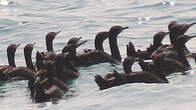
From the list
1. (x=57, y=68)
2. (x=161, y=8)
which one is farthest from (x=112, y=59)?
(x=161, y=8)

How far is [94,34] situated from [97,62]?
633 centimetres

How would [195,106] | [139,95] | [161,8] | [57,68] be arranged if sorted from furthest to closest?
[161,8]
[57,68]
[139,95]
[195,106]

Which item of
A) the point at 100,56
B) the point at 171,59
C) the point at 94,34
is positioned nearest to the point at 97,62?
the point at 100,56

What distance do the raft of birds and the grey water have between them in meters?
0.26

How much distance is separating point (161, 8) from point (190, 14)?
2.87 metres

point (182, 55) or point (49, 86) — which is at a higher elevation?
point (182, 55)

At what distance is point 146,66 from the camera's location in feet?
53.8

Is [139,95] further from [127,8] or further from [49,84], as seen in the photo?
[127,8]

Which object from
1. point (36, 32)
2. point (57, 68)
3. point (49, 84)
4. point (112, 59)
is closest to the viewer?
point (49, 84)

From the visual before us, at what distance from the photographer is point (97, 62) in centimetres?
1916

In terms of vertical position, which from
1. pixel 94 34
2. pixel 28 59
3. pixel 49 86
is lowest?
pixel 94 34

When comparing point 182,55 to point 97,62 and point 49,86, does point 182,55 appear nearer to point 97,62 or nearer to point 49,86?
point 97,62

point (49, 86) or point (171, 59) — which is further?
point (171, 59)

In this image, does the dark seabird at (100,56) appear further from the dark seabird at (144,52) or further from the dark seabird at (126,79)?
the dark seabird at (126,79)
